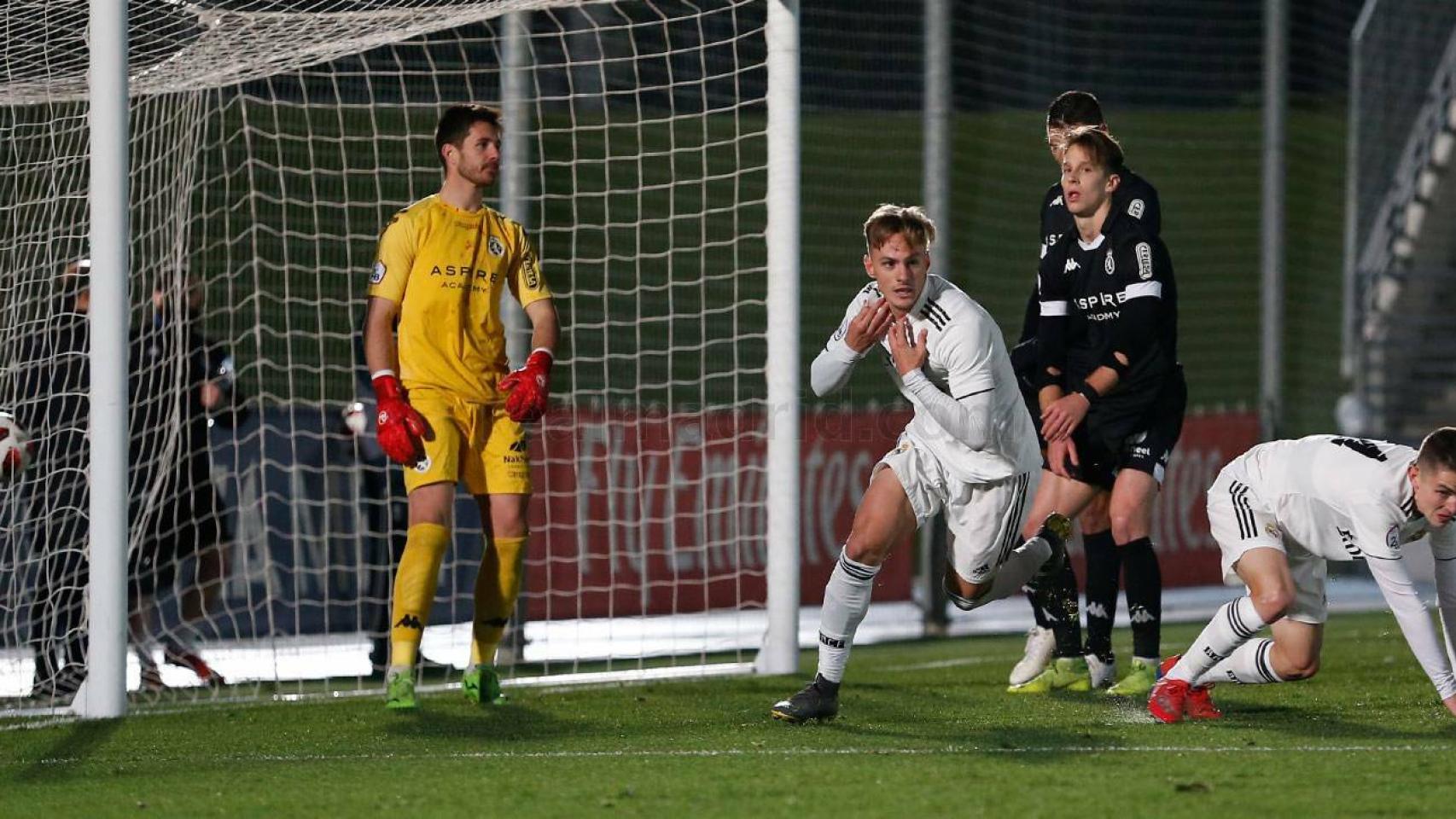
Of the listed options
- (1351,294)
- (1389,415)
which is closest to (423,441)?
(1351,294)

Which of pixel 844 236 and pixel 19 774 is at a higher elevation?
pixel 844 236

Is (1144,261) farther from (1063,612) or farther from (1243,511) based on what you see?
(1063,612)

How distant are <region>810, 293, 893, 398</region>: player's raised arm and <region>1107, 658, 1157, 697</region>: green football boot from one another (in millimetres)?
1622

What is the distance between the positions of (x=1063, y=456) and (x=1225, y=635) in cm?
122

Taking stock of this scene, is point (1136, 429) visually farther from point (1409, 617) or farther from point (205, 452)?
point (205, 452)

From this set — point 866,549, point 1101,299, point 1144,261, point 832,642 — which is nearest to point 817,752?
point 832,642

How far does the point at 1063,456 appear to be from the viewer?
21.9ft

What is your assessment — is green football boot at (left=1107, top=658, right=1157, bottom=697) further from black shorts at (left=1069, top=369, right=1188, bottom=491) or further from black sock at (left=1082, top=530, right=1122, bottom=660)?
black shorts at (left=1069, top=369, right=1188, bottom=491)

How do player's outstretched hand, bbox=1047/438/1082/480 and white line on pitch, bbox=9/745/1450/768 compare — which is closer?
white line on pitch, bbox=9/745/1450/768

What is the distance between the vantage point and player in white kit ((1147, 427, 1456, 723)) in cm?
526

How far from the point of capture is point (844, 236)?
63.1 ft

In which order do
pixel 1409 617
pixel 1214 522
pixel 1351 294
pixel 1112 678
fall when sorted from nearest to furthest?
pixel 1409 617 → pixel 1214 522 → pixel 1112 678 → pixel 1351 294

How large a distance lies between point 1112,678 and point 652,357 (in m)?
9.95

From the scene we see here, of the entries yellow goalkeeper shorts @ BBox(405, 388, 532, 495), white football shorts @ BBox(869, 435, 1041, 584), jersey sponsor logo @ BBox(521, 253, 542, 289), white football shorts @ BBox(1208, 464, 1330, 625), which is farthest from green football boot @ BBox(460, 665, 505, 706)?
white football shorts @ BBox(1208, 464, 1330, 625)
